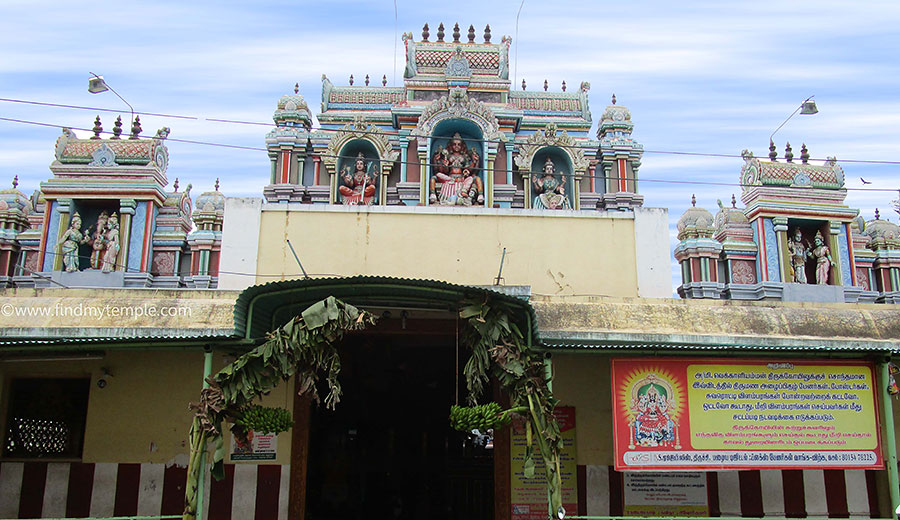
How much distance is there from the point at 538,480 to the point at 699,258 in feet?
43.5

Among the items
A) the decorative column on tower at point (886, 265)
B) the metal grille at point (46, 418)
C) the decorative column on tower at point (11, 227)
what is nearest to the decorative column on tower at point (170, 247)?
the decorative column on tower at point (11, 227)

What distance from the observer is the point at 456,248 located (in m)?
10.8

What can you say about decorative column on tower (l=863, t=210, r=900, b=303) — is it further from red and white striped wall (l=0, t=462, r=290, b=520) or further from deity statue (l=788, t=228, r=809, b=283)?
red and white striped wall (l=0, t=462, r=290, b=520)

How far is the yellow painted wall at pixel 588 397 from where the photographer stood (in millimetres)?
9703

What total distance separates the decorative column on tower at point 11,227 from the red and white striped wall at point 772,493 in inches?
667

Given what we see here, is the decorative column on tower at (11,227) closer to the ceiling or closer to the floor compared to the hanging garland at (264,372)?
closer to the ceiling

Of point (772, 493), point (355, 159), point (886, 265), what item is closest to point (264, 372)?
point (772, 493)

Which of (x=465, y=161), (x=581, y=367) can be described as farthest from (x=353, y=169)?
(x=581, y=367)

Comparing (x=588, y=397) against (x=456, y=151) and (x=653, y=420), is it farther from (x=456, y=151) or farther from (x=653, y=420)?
(x=456, y=151)

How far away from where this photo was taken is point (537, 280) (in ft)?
34.9

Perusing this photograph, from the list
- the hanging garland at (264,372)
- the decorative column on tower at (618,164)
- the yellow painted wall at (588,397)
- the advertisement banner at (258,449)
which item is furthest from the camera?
the decorative column on tower at (618,164)

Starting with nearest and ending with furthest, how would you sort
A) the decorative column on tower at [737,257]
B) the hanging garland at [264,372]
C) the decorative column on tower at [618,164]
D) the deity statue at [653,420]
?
the hanging garland at [264,372]
the deity statue at [653,420]
the decorative column on tower at [618,164]
the decorative column on tower at [737,257]

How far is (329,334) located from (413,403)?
267 inches

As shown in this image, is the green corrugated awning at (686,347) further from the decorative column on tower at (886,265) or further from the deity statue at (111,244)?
the decorative column on tower at (886,265)
